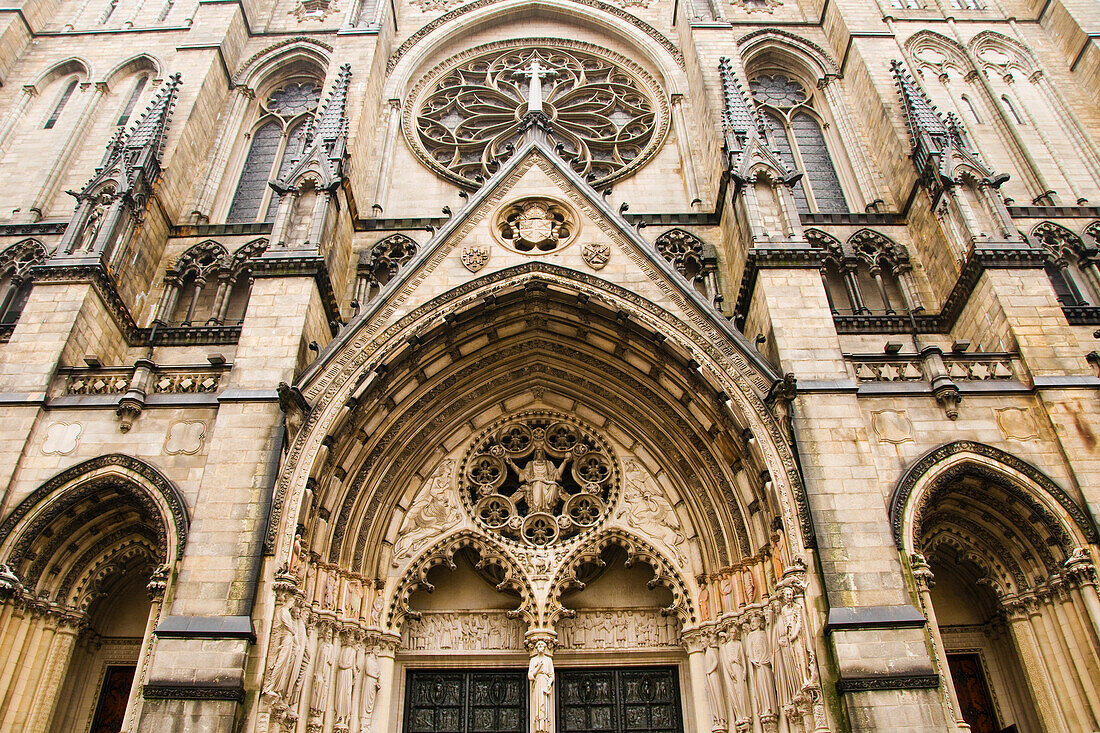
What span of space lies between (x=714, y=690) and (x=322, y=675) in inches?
198

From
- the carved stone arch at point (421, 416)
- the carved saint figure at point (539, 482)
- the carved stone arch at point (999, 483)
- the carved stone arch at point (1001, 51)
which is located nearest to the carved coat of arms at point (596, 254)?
the carved stone arch at point (421, 416)

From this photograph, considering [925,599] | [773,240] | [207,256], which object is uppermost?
[207,256]

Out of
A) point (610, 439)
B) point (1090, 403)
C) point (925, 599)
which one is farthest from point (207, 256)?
point (1090, 403)

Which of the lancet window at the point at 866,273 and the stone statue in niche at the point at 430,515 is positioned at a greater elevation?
the lancet window at the point at 866,273

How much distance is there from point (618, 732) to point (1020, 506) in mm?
6028

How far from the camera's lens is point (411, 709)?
10586 mm

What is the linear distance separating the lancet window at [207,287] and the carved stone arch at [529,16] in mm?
6066

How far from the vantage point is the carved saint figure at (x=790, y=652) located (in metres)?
8.26

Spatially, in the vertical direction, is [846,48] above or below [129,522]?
above

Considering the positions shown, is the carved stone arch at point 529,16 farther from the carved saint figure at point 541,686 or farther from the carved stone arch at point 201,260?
the carved saint figure at point 541,686

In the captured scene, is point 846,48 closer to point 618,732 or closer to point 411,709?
point 618,732

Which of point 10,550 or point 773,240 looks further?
point 773,240

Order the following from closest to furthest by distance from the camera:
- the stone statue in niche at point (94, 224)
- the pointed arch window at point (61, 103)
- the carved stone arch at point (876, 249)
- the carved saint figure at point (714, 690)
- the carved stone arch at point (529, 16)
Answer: the carved saint figure at point (714, 690) → the stone statue in niche at point (94, 224) → the carved stone arch at point (876, 249) → the pointed arch window at point (61, 103) → the carved stone arch at point (529, 16)

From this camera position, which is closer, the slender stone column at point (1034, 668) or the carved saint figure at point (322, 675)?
the slender stone column at point (1034, 668)
